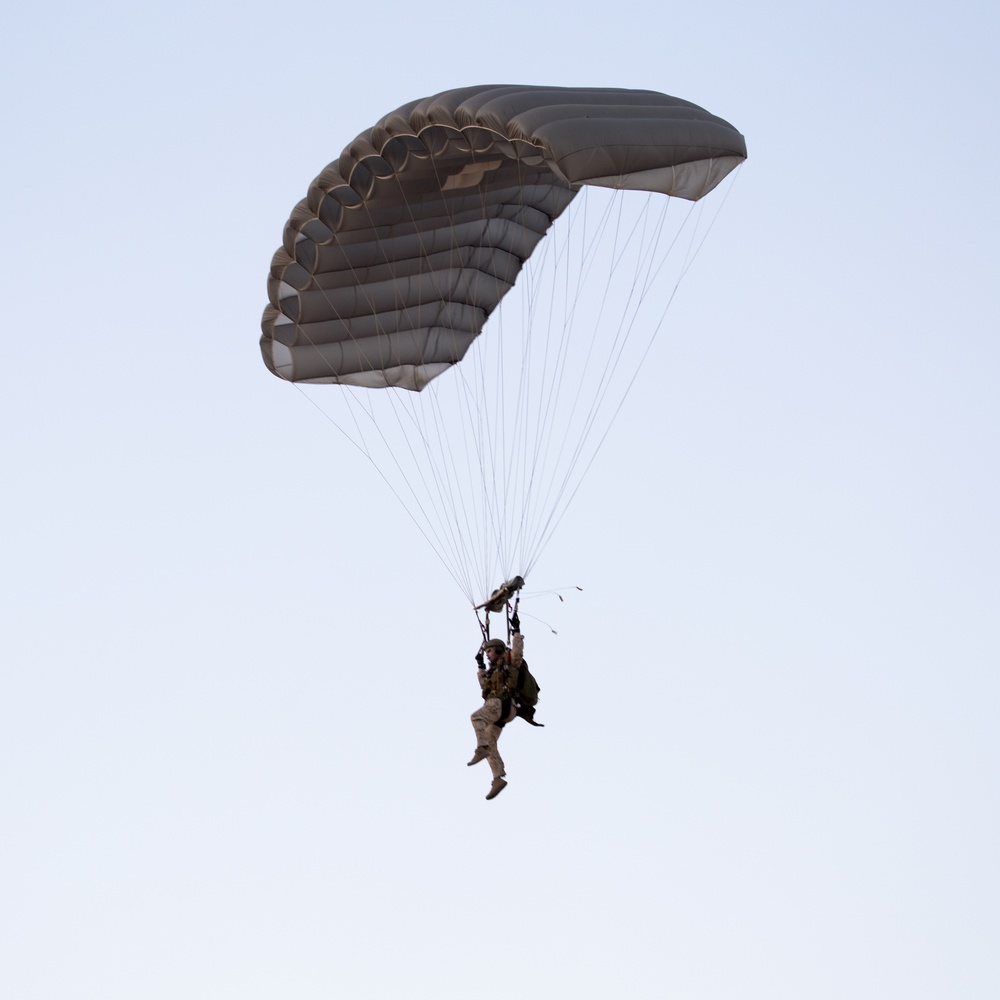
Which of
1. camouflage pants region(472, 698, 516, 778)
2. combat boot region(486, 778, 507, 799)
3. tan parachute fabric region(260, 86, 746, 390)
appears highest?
tan parachute fabric region(260, 86, 746, 390)

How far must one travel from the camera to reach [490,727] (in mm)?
20266

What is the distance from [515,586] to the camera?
20.4 metres

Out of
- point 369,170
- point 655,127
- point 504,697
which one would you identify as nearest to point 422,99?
point 369,170

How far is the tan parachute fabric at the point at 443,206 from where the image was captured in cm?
1892

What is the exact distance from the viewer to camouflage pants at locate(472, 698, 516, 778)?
20.2 metres

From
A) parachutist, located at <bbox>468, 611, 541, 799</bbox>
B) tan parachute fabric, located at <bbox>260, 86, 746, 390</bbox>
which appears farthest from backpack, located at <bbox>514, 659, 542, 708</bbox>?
tan parachute fabric, located at <bbox>260, 86, 746, 390</bbox>

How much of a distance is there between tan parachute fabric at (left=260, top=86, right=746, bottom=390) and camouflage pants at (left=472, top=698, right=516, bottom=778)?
4684mm

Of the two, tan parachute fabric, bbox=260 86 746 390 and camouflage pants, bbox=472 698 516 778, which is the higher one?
tan parachute fabric, bbox=260 86 746 390

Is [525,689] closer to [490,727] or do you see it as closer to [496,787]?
[490,727]

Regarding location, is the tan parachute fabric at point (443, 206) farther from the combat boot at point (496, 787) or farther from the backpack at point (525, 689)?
the combat boot at point (496, 787)

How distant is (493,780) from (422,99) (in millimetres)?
6158

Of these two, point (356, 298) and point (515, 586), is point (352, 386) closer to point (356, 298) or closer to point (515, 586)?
point (356, 298)

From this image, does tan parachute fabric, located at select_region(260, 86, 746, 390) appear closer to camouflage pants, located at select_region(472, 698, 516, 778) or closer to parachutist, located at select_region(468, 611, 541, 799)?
parachutist, located at select_region(468, 611, 541, 799)

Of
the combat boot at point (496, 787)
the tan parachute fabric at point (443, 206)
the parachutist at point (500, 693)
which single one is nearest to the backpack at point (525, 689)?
the parachutist at point (500, 693)
